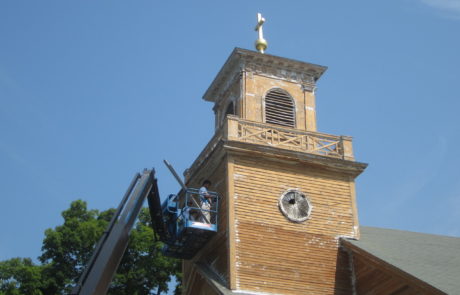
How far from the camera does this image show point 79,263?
35.4 meters

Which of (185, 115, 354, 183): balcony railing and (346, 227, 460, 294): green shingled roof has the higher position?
(185, 115, 354, 183): balcony railing

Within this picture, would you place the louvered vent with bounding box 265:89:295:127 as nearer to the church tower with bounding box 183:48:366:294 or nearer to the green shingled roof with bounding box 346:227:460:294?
the church tower with bounding box 183:48:366:294

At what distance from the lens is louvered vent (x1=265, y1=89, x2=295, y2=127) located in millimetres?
27188

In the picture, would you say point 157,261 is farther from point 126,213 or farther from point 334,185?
point 126,213

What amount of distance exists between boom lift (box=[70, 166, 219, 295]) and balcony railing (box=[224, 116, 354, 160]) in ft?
8.24

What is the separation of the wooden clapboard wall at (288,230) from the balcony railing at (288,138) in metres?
0.81

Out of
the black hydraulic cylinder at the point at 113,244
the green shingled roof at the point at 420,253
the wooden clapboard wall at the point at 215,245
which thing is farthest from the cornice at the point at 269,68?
the black hydraulic cylinder at the point at 113,244

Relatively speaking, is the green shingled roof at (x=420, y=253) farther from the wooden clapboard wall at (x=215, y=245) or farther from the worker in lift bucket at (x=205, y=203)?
the worker in lift bucket at (x=205, y=203)

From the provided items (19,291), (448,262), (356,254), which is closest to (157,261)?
(19,291)

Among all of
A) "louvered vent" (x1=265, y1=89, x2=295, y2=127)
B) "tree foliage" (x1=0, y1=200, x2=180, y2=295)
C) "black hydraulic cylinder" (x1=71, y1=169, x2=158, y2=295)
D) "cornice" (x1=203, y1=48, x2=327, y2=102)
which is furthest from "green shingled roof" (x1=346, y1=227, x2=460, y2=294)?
"tree foliage" (x1=0, y1=200, x2=180, y2=295)

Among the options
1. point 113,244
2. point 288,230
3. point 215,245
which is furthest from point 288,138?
point 113,244

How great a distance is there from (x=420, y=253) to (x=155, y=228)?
9253 mm

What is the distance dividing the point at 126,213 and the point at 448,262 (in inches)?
432

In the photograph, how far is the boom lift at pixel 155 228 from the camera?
1630 cm
